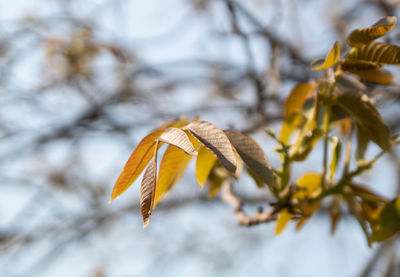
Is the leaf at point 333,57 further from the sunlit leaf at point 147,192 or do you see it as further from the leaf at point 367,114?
the sunlit leaf at point 147,192

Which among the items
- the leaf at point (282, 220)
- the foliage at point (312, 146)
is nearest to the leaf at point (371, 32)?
the foliage at point (312, 146)

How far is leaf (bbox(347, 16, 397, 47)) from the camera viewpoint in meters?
0.64

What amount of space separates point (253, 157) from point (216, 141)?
0.27ft

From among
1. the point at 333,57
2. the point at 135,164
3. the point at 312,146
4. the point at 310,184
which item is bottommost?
the point at 310,184

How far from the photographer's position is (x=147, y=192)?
54cm

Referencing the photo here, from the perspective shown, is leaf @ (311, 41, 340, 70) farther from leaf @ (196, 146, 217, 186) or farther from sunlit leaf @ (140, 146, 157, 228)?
sunlit leaf @ (140, 146, 157, 228)

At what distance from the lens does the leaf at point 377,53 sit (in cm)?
68

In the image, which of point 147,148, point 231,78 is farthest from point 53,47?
point 147,148

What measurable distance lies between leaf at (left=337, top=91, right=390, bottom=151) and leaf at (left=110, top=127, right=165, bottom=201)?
1.39 ft

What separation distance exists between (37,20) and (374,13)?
2.79m

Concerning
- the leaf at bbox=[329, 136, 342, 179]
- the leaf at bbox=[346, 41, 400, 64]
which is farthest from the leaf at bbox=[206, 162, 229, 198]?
the leaf at bbox=[346, 41, 400, 64]

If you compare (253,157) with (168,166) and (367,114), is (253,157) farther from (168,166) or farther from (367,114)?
(367,114)

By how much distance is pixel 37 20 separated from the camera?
3.03m

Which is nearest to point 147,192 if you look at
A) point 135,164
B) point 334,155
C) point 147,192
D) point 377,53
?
point 147,192
